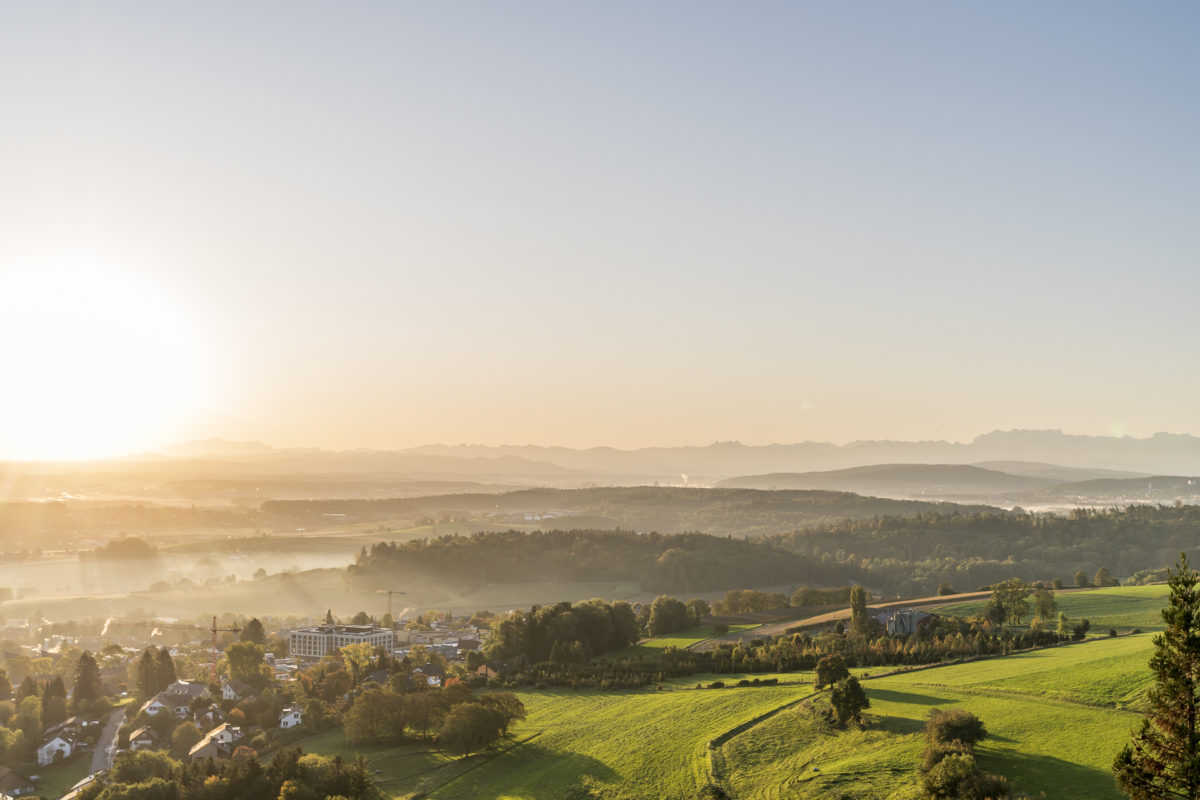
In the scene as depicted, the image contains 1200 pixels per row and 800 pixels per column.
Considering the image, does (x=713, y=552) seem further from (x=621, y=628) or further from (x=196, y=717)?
(x=196, y=717)

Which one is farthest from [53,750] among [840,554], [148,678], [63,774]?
[840,554]

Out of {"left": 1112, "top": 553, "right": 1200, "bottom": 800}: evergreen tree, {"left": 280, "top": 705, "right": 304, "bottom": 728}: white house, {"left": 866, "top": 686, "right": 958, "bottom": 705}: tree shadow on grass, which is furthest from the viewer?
{"left": 280, "top": 705, "right": 304, "bottom": 728}: white house

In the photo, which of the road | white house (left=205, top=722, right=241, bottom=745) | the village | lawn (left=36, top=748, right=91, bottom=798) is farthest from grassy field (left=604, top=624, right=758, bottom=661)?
lawn (left=36, top=748, right=91, bottom=798)

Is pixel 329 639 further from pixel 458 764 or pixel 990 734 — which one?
pixel 990 734

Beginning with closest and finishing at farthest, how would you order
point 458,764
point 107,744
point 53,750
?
point 458,764 < point 53,750 < point 107,744

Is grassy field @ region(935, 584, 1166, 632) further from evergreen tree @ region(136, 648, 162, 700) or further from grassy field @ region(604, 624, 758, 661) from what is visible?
evergreen tree @ region(136, 648, 162, 700)

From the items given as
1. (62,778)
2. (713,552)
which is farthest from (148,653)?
(713,552)
